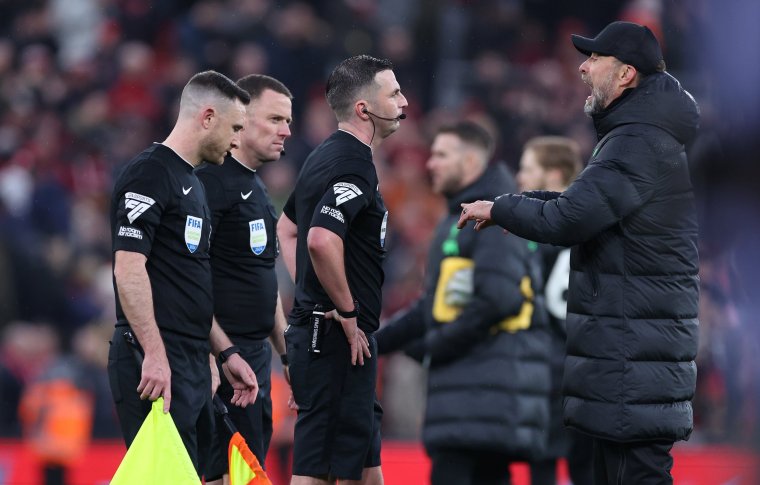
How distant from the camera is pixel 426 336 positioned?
625 cm

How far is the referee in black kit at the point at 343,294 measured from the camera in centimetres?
483

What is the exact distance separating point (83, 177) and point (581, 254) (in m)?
7.70

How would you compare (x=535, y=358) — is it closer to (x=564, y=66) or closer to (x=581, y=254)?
(x=581, y=254)

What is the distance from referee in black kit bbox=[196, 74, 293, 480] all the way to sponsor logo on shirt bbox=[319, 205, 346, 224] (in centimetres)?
75

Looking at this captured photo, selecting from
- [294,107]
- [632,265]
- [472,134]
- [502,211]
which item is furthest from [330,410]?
[294,107]

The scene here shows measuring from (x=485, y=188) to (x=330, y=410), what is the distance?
1753 mm

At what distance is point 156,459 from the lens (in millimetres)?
4262

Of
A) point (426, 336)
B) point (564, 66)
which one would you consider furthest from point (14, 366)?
point (564, 66)

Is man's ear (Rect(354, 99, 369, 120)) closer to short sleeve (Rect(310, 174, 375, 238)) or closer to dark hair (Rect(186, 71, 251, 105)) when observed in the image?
short sleeve (Rect(310, 174, 375, 238))

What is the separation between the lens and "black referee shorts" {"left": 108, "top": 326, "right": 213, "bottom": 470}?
4.49 metres

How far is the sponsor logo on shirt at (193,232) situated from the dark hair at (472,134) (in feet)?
6.69

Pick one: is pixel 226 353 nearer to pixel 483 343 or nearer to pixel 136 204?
pixel 136 204

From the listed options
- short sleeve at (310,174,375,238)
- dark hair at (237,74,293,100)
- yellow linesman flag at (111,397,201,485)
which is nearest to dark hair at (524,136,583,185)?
dark hair at (237,74,293,100)

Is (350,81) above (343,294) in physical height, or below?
above
